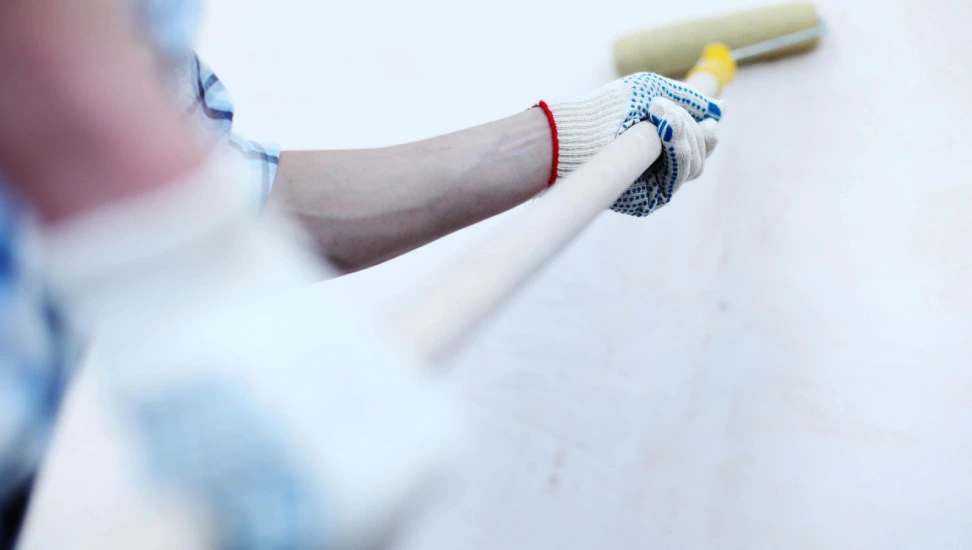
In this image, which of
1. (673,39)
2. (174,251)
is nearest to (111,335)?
(174,251)

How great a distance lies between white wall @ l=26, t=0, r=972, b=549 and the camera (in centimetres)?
67

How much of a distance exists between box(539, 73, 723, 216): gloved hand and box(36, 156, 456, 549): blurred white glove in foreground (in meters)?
0.50

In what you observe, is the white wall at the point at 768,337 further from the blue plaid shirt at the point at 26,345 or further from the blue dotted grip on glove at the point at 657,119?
the blue plaid shirt at the point at 26,345

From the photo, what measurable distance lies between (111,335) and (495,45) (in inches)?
34.0

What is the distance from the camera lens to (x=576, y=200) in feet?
1.23

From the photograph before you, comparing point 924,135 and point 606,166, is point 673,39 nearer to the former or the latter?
point 924,135

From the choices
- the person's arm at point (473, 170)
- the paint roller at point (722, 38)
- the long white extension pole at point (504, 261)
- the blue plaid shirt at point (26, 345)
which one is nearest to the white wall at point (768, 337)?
the paint roller at point (722, 38)

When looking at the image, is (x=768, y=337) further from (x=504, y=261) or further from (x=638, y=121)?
(x=504, y=261)

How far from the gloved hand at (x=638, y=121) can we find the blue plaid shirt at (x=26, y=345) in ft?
1.50

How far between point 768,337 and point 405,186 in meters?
0.43

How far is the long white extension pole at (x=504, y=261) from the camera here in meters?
0.24

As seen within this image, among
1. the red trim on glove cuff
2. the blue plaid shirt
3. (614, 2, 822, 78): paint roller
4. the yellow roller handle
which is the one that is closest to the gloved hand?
the red trim on glove cuff

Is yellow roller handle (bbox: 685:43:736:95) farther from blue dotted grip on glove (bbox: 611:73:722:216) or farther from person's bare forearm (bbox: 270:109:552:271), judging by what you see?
person's bare forearm (bbox: 270:109:552:271)

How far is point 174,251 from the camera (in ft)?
0.50
